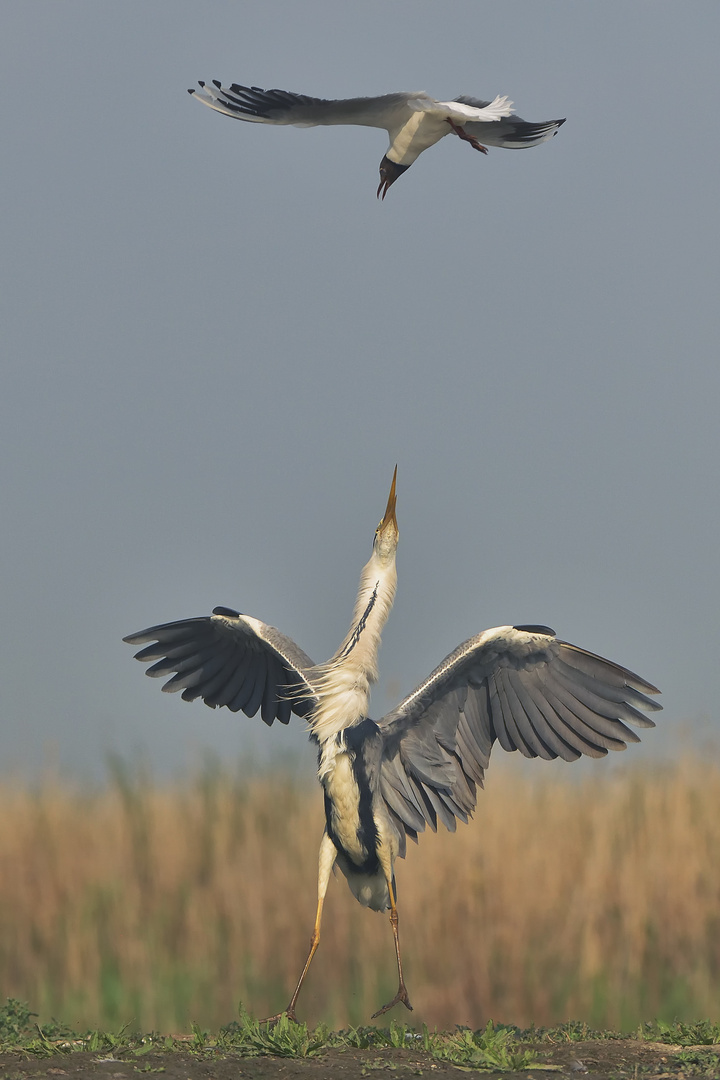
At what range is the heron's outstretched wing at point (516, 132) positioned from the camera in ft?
28.4

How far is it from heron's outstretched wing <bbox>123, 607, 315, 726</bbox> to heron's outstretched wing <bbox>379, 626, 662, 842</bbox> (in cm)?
93

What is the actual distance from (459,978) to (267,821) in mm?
2244

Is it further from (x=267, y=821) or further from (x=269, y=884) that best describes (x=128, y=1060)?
(x=267, y=821)

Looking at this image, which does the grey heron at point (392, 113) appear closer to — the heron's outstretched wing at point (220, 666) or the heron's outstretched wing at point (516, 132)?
the heron's outstretched wing at point (516, 132)

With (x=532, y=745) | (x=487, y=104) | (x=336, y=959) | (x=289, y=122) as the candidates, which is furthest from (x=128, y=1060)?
(x=487, y=104)

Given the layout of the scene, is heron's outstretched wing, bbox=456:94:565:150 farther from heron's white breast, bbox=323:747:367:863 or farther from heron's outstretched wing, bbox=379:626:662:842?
heron's white breast, bbox=323:747:367:863

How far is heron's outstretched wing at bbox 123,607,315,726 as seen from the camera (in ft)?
25.4

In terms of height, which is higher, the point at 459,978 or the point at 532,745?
the point at 532,745

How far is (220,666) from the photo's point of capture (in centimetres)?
795

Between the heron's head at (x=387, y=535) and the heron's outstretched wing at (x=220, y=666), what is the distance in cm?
101

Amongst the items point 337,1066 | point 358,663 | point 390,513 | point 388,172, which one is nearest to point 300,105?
point 388,172

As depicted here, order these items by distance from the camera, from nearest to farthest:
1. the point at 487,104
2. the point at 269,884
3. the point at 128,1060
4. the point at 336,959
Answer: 1. the point at 128,1060
2. the point at 487,104
3. the point at 336,959
4. the point at 269,884

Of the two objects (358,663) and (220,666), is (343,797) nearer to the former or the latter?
(358,663)

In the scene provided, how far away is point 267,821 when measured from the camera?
10523 millimetres
